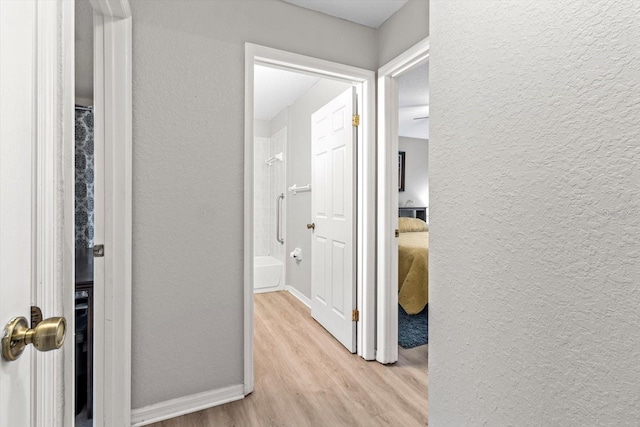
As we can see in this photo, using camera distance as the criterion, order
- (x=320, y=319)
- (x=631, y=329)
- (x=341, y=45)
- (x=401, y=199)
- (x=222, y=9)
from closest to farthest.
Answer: (x=631, y=329) < (x=222, y=9) < (x=341, y=45) < (x=320, y=319) < (x=401, y=199)

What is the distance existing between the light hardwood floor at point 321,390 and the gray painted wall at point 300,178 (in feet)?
3.76

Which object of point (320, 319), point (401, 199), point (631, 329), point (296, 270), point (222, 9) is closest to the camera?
point (631, 329)

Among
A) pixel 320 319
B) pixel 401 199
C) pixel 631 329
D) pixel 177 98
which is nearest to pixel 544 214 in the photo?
pixel 631 329

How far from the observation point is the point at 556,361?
2.34 feet

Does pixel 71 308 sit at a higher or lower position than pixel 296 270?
higher

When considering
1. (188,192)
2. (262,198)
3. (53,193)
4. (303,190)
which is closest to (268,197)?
(262,198)

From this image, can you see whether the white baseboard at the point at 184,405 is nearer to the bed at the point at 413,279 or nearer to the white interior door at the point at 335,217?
the white interior door at the point at 335,217

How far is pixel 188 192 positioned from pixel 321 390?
1398 millimetres

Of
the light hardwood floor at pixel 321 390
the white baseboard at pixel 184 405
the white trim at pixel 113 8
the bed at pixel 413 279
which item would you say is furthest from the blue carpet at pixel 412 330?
the white trim at pixel 113 8

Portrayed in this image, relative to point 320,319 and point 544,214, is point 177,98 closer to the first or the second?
point 544,214

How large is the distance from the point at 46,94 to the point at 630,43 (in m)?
1.09

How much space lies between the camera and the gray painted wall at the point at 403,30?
193 cm

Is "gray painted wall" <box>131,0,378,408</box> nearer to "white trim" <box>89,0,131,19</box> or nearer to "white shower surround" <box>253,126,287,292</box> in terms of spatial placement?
"white trim" <box>89,0,131,19</box>

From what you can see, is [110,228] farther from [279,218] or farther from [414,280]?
[279,218]
